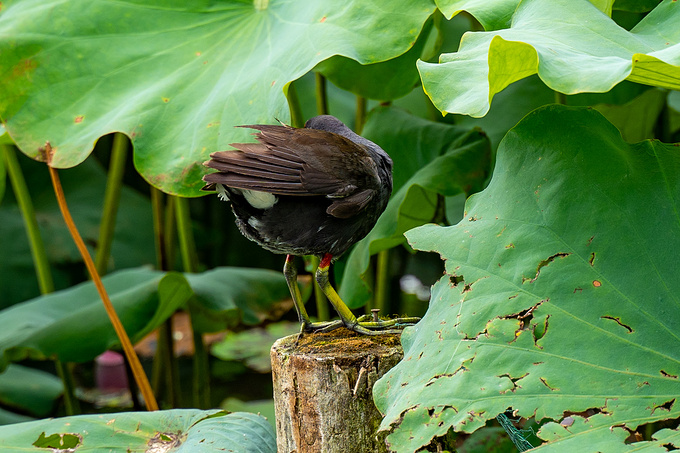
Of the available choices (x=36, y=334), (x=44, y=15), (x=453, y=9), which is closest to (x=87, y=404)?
(x=36, y=334)

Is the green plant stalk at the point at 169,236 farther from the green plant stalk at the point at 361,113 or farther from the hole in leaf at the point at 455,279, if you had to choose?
the hole in leaf at the point at 455,279

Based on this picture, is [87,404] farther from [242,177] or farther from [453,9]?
[453,9]

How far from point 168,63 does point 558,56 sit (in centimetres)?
96

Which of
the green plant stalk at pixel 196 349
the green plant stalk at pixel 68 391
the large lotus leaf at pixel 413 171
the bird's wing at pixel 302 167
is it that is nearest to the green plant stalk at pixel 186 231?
the green plant stalk at pixel 196 349

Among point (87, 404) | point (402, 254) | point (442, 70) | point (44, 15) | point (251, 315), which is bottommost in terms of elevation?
point (87, 404)

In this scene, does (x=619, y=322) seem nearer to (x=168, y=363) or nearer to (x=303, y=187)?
(x=303, y=187)

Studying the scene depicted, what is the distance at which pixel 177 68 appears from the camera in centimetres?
151

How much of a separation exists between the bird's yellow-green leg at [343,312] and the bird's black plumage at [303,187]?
53 millimetres

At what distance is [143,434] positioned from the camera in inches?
50.6

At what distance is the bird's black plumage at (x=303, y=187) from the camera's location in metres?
1.10

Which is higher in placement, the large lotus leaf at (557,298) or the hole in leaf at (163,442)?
the large lotus leaf at (557,298)

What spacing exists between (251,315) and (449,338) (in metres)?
1.27

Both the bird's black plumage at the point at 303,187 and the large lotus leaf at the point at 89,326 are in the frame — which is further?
the large lotus leaf at the point at 89,326

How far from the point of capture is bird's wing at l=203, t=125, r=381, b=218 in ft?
3.58
